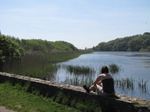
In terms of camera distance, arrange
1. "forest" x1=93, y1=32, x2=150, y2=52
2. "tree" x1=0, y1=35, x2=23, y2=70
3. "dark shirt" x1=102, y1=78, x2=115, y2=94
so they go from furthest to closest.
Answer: "forest" x1=93, y1=32, x2=150, y2=52 → "tree" x1=0, y1=35, x2=23, y2=70 → "dark shirt" x1=102, y1=78, x2=115, y2=94

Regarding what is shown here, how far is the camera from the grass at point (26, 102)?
5356 mm

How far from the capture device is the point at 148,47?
101 m

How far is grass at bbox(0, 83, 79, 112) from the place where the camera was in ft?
17.6

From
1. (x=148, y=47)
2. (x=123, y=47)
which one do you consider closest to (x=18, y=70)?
(x=148, y=47)

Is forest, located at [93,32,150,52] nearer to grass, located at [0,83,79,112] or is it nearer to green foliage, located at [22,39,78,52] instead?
green foliage, located at [22,39,78,52]

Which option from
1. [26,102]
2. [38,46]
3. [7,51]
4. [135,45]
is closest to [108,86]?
[26,102]

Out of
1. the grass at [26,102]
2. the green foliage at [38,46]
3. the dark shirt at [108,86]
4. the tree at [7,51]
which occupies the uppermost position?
the green foliage at [38,46]

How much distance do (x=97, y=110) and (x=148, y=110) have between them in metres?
1.43

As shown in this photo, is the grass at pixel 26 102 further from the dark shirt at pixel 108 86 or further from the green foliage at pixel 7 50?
the green foliage at pixel 7 50

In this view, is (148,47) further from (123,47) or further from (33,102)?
(33,102)

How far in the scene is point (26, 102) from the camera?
19.4 ft

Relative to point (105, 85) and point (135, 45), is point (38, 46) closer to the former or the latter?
point (105, 85)

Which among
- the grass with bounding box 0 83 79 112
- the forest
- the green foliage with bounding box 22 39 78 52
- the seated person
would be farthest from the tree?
the forest

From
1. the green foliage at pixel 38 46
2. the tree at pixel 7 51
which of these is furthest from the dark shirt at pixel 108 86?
the green foliage at pixel 38 46
